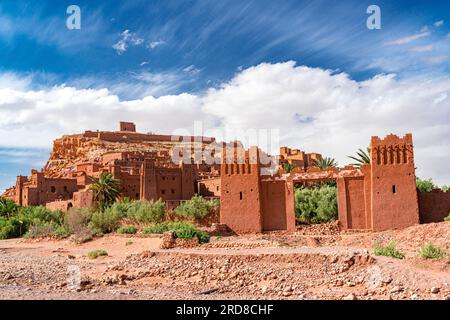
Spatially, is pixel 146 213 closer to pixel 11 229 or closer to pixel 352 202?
pixel 11 229

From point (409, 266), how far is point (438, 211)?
1204 cm

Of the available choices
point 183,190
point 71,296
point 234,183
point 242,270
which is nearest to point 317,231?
point 234,183

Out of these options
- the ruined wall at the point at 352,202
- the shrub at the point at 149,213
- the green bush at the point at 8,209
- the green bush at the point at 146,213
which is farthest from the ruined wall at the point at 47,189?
the ruined wall at the point at 352,202

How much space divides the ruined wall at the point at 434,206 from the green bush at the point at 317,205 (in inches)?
214

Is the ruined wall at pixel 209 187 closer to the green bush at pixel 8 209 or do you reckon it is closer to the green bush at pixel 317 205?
the green bush at pixel 317 205

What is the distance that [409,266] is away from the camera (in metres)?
14.2

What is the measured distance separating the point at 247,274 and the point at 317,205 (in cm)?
1618

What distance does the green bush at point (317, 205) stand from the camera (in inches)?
1157

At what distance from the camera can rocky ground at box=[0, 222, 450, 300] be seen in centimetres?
1236

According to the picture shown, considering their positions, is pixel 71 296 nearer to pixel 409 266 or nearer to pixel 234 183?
pixel 409 266

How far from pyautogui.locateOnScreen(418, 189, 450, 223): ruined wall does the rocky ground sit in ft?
9.93

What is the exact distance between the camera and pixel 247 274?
1519 centimetres

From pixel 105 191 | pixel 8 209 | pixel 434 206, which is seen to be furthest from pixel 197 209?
pixel 8 209

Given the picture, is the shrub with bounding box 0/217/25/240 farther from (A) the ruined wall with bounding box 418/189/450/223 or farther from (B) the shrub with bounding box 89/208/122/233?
(A) the ruined wall with bounding box 418/189/450/223
